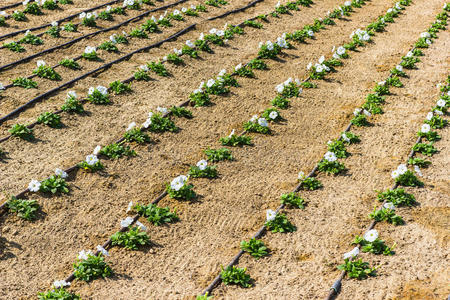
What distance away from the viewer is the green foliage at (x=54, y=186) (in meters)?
5.83

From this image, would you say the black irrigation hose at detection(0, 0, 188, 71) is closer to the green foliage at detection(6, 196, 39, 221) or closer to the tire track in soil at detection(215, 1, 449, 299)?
the green foliage at detection(6, 196, 39, 221)

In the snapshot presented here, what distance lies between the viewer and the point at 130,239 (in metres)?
5.21

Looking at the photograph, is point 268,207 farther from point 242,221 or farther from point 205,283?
point 205,283

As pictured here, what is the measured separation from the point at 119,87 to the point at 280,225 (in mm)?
4083

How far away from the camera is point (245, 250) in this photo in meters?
5.21

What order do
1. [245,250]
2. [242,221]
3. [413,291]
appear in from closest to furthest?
[413,291] → [245,250] → [242,221]

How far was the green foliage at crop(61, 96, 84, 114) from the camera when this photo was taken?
24.6 ft

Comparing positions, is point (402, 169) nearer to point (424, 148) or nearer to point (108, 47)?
point (424, 148)

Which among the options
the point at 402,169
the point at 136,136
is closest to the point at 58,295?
the point at 136,136

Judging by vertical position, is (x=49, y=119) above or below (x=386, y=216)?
above

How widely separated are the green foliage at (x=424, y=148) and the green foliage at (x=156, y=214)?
3730mm

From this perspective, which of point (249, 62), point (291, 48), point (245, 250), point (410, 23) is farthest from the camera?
point (410, 23)

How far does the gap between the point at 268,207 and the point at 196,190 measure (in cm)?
94

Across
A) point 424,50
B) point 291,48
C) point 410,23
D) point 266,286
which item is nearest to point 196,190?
point 266,286
